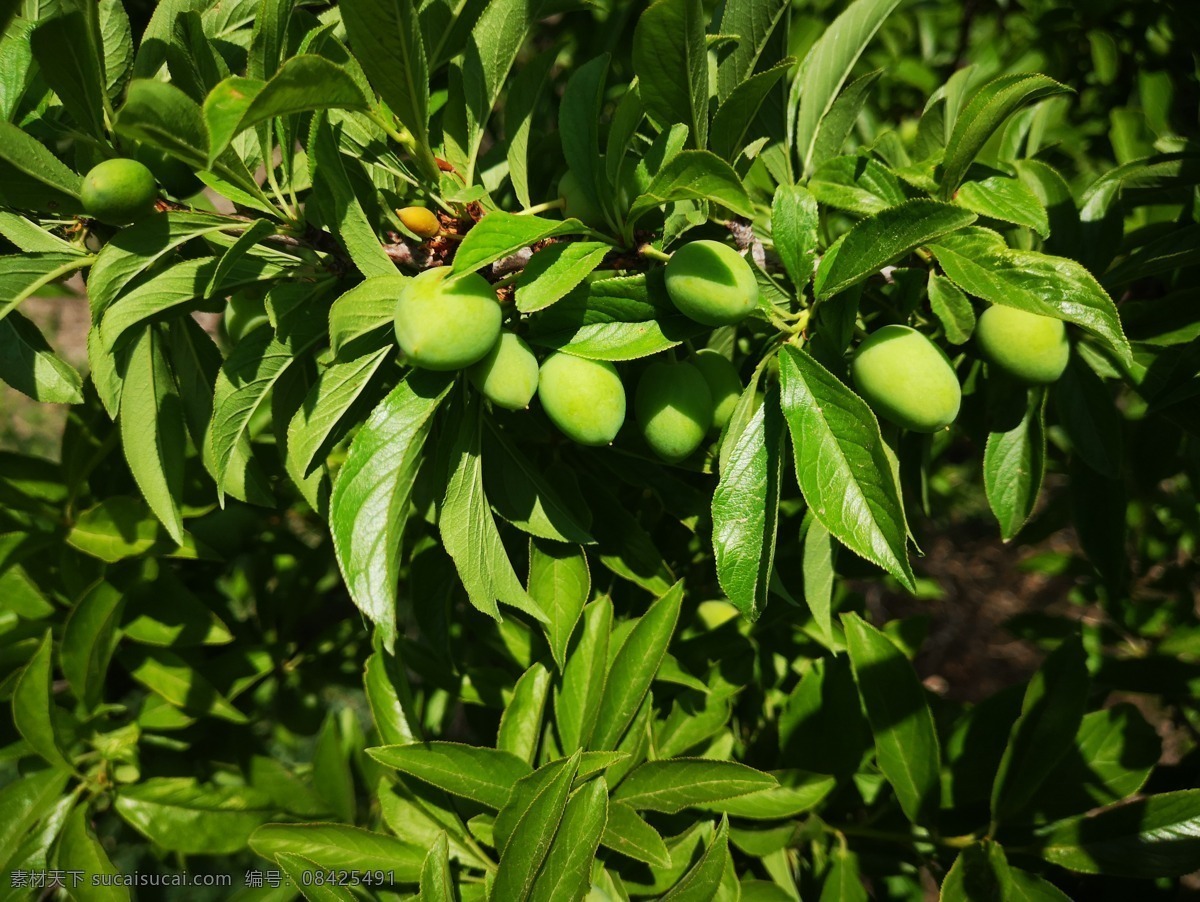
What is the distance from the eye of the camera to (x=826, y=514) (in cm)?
60

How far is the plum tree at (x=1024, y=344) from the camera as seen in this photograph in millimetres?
775

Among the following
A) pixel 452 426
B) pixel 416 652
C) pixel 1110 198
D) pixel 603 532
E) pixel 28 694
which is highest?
pixel 1110 198

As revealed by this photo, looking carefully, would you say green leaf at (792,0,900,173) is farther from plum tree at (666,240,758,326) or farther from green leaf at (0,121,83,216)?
green leaf at (0,121,83,216)

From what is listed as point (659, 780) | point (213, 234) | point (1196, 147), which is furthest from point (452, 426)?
point (1196, 147)

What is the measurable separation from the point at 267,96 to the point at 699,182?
297mm

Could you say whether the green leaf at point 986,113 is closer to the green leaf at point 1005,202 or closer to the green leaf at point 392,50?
the green leaf at point 1005,202

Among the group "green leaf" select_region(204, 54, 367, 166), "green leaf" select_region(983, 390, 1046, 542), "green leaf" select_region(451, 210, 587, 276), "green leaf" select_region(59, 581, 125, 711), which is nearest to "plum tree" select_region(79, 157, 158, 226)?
"green leaf" select_region(204, 54, 367, 166)

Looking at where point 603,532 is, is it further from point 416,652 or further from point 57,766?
point 57,766

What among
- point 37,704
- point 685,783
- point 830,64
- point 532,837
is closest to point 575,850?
point 532,837

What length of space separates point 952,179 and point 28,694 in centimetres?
117

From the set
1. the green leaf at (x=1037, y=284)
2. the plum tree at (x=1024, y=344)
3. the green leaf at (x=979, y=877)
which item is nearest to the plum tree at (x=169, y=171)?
the green leaf at (x=1037, y=284)

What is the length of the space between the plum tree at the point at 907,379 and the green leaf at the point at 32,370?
0.76m

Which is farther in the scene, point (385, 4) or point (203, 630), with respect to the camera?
point (203, 630)

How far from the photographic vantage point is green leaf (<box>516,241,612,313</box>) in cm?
60
